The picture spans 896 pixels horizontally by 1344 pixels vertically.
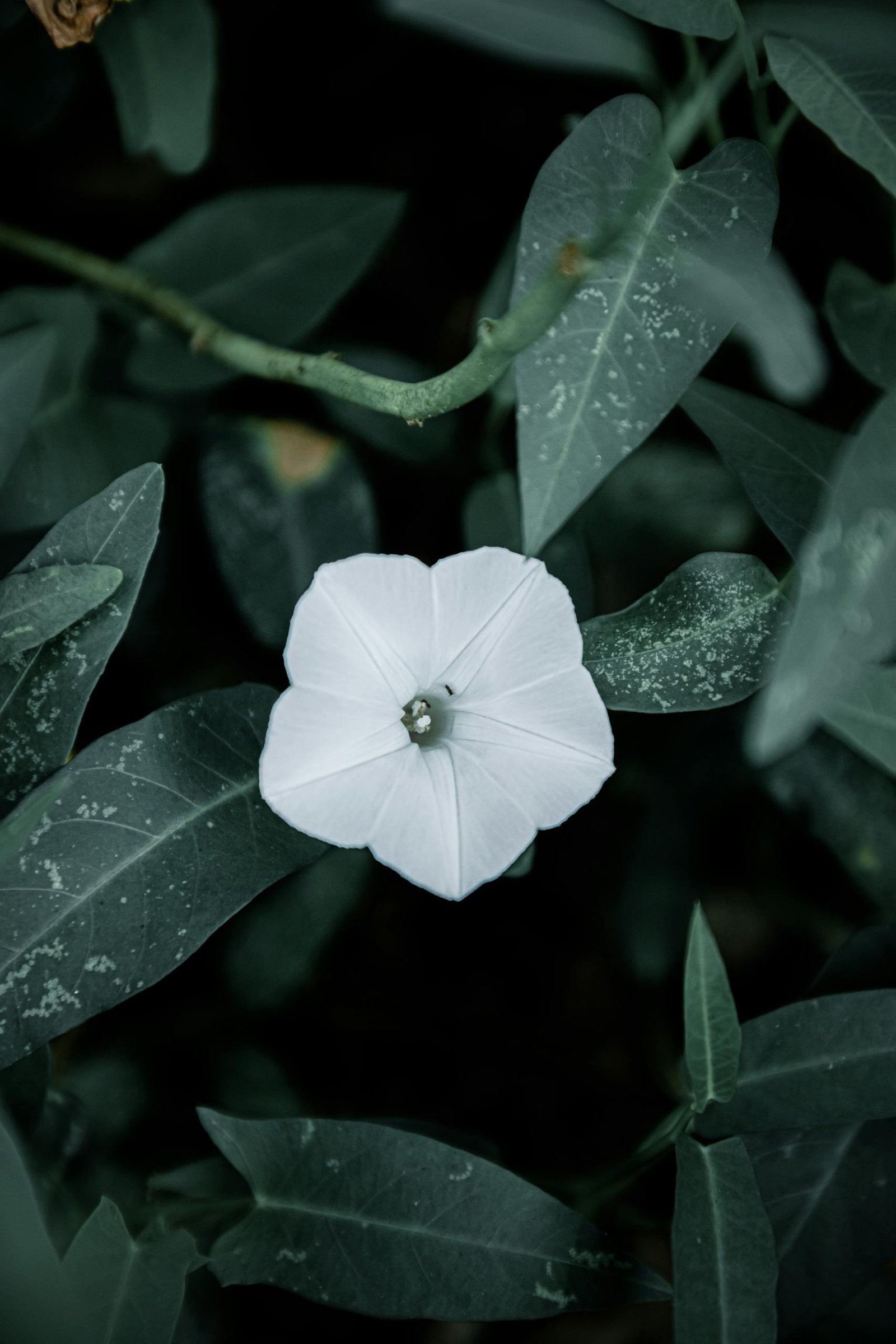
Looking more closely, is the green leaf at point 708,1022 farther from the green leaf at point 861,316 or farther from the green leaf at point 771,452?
the green leaf at point 861,316

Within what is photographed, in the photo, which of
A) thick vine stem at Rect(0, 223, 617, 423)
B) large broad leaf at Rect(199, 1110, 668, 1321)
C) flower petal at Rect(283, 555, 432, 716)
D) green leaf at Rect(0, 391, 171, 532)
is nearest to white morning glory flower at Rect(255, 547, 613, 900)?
flower petal at Rect(283, 555, 432, 716)

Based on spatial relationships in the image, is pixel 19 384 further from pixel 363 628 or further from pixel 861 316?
pixel 861 316

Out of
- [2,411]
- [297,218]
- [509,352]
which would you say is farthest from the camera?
[297,218]

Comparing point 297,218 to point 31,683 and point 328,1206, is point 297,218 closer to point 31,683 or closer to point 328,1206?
point 31,683

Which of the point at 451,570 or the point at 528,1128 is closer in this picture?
the point at 451,570

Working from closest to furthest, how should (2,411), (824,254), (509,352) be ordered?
(509,352) < (2,411) < (824,254)

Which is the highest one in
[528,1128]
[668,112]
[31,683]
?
[668,112]

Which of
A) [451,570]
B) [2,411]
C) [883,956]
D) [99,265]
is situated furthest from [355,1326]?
[99,265]
